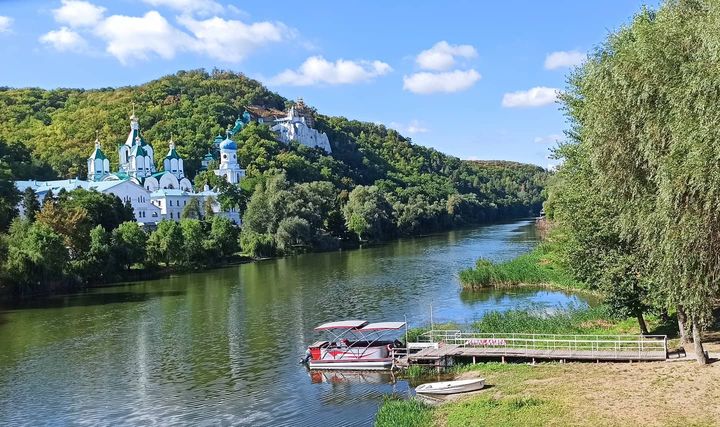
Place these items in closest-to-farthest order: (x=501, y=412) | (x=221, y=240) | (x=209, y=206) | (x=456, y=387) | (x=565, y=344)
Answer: (x=501, y=412)
(x=456, y=387)
(x=565, y=344)
(x=221, y=240)
(x=209, y=206)

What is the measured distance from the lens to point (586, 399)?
20750 mm

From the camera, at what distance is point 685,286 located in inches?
775

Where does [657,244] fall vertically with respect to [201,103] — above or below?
below

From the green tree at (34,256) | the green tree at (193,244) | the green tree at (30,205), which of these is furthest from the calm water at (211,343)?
the green tree at (30,205)

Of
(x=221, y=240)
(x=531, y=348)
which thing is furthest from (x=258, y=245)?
(x=531, y=348)

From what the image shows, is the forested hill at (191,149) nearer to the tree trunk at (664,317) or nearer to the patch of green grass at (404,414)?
the tree trunk at (664,317)

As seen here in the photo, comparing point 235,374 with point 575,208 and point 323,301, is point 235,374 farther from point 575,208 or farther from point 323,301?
point 323,301

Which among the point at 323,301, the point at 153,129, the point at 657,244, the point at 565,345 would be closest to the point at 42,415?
the point at 565,345

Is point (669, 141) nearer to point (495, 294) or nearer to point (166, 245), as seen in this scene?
point (495, 294)

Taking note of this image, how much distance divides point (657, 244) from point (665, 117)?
418cm

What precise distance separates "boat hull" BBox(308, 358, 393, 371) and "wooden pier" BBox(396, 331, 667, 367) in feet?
2.21

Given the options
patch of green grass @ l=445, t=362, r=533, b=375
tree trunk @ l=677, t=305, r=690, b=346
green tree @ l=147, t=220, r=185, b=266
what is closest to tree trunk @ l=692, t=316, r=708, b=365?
tree trunk @ l=677, t=305, r=690, b=346

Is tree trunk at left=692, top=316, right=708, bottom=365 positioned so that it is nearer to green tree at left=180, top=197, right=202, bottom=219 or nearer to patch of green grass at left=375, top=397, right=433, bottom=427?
patch of green grass at left=375, top=397, right=433, bottom=427

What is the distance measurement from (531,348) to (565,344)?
165 centimetres
